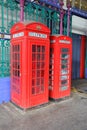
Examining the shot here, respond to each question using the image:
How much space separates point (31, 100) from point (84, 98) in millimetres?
2399

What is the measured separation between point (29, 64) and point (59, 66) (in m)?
1.35

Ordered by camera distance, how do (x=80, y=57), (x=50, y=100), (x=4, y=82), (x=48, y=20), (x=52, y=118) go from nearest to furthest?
(x=52, y=118) → (x=4, y=82) → (x=50, y=100) → (x=48, y=20) → (x=80, y=57)

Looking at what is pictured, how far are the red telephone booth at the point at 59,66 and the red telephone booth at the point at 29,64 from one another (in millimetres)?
445

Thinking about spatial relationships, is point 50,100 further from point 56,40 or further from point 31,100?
point 56,40

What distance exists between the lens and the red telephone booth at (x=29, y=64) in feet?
15.7

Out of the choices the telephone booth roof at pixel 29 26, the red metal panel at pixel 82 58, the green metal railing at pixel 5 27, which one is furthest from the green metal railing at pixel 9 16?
the red metal panel at pixel 82 58

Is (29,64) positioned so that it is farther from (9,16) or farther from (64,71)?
(9,16)

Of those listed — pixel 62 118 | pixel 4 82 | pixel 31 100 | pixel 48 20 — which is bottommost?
pixel 62 118

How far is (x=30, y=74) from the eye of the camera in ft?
16.0

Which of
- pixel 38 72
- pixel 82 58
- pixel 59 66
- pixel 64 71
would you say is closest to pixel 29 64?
pixel 38 72

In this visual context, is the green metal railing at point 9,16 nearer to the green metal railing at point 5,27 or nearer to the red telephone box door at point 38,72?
the green metal railing at point 5,27

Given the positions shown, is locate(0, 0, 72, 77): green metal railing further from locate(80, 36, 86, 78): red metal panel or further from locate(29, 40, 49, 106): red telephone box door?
locate(80, 36, 86, 78): red metal panel

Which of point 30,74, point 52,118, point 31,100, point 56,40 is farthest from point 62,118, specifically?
point 56,40

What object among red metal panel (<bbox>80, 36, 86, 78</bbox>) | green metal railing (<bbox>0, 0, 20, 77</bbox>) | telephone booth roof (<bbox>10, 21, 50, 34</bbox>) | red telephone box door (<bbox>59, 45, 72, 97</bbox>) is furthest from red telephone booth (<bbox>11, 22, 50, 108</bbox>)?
red metal panel (<bbox>80, 36, 86, 78</bbox>)
